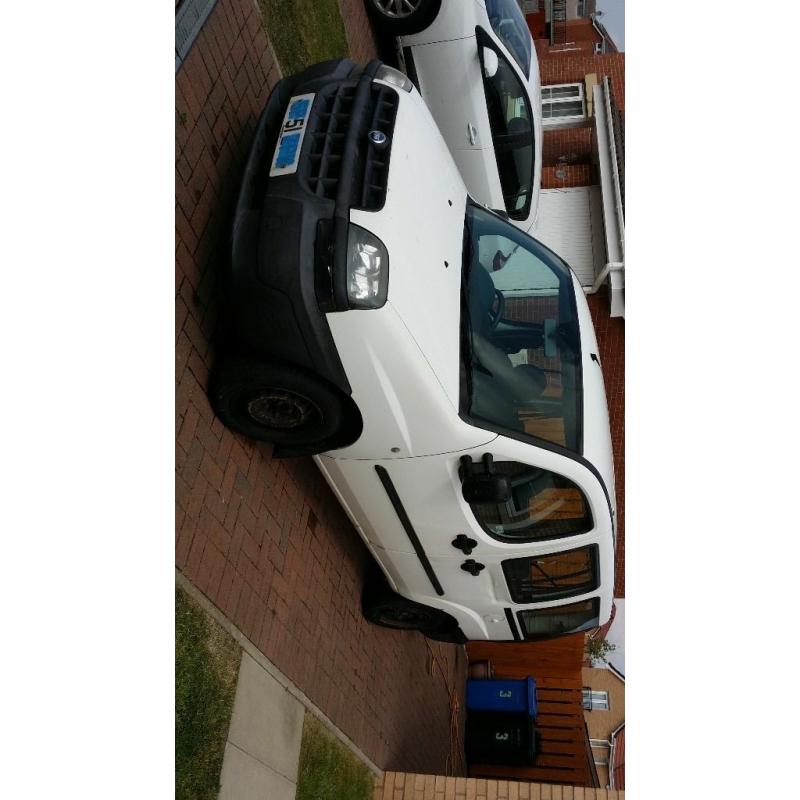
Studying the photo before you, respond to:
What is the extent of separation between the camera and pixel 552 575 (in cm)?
500

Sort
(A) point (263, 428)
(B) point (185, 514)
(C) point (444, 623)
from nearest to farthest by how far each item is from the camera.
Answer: (B) point (185, 514), (A) point (263, 428), (C) point (444, 623)

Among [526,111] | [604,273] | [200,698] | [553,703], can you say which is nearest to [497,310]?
[200,698]

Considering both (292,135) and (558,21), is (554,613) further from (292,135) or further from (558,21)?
(558,21)

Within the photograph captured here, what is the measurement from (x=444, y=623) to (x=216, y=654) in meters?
2.46

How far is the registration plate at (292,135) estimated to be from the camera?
363cm

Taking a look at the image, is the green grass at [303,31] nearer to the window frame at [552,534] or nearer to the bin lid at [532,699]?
the window frame at [552,534]

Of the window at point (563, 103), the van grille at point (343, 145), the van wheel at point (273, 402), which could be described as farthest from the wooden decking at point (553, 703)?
the window at point (563, 103)

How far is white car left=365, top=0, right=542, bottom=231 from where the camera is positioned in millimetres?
6863

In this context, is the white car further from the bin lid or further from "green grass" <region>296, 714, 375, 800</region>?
the bin lid

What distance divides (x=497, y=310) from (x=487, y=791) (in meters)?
3.78

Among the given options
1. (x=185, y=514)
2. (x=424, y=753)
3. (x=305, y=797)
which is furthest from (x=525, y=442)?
(x=424, y=753)

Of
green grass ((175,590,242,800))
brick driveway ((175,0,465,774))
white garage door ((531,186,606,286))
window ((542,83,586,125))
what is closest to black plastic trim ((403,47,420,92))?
brick driveway ((175,0,465,774))

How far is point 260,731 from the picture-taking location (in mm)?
4105

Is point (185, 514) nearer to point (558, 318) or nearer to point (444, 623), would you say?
point (558, 318)
